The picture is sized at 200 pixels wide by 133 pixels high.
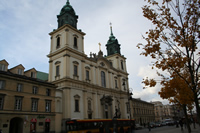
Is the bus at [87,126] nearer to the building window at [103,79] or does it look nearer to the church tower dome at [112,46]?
the building window at [103,79]

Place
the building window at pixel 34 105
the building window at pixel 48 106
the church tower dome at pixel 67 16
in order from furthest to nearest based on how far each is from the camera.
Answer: the church tower dome at pixel 67 16 < the building window at pixel 48 106 < the building window at pixel 34 105

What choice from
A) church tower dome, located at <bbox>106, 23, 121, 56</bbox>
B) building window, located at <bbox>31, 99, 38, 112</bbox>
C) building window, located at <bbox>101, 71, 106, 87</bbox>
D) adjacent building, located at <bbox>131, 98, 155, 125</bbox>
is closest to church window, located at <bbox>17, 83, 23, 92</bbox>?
building window, located at <bbox>31, 99, 38, 112</bbox>

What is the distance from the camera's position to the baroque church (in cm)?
3372

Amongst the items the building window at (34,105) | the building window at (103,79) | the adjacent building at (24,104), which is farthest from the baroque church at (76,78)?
the building window at (34,105)

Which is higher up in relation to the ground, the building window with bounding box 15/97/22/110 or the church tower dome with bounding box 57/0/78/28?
the church tower dome with bounding box 57/0/78/28

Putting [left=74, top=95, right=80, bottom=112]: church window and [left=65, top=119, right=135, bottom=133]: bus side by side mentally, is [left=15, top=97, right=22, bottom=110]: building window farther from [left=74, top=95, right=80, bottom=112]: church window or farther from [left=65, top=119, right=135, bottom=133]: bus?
[left=74, top=95, right=80, bottom=112]: church window

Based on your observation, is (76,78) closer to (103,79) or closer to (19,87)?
(103,79)

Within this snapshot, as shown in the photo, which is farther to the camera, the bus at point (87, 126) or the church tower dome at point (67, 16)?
the church tower dome at point (67, 16)

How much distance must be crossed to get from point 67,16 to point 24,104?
23.6 meters

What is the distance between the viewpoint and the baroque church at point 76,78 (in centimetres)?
3372

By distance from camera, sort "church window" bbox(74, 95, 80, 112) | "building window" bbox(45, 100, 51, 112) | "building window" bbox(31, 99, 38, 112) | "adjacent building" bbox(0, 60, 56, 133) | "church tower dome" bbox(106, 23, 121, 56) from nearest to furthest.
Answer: "adjacent building" bbox(0, 60, 56, 133), "building window" bbox(31, 99, 38, 112), "building window" bbox(45, 100, 51, 112), "church window" bbox(74, 95, 80, 112), "church tower dome" bbox(106, 23, 121, 56)

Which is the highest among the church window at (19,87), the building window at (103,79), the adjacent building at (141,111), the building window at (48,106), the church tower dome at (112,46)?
the church tower dome at (112,46)

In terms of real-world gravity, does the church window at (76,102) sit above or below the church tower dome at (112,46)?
below

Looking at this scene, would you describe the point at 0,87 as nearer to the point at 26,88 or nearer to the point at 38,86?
the point at 26,88
